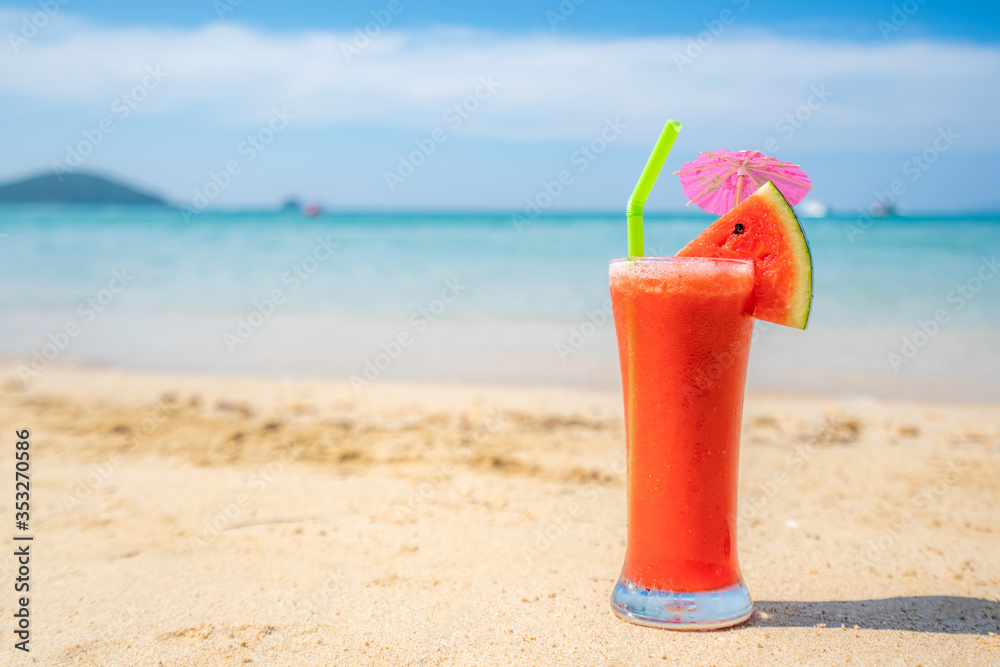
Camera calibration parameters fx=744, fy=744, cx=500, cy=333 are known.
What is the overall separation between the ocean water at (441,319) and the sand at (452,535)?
1.21 meters

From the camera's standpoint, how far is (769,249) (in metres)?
1.66

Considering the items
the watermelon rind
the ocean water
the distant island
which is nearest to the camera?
the watermelon rind

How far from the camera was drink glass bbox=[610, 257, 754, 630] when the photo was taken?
5.31 feet

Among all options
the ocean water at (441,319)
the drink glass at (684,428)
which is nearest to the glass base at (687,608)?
the drink glass at (684,428)

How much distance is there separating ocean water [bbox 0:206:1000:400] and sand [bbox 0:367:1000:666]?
1208mm

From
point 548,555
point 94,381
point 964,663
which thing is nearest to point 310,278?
point 94,381

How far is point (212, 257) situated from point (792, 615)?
43.4 feet

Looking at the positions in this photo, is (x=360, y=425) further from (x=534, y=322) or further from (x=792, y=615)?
(x=534, y=322)

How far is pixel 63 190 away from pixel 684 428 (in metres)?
50.4

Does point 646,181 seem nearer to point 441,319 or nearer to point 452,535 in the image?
point 452,535

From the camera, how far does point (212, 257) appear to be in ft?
44.1

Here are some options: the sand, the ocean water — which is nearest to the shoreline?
the ocean water

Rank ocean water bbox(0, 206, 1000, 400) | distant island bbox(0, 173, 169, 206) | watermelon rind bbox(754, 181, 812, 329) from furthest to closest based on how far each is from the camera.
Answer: distant island bbox(0, 173, 169, 206) → ocean water bbox(0, 206, 1000, 400) → watermelon rind bbox(754, 181, 812, 329)

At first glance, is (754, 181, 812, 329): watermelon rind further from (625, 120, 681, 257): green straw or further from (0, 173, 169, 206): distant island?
(0, 173, 169, 206): distant island
